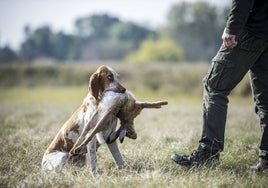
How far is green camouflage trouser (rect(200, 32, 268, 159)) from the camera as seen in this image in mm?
5539

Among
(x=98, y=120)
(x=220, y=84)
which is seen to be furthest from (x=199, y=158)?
(x=98, y=120)

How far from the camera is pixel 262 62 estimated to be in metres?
5.74

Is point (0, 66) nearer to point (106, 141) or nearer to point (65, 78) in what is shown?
point (65, 78)

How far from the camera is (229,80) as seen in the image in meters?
5.57

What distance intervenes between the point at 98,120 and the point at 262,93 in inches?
81.6

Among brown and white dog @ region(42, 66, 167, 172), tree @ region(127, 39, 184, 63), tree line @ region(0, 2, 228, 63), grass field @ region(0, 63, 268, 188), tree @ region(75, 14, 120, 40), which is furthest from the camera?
tree @ region(75, 14, 120, 40)

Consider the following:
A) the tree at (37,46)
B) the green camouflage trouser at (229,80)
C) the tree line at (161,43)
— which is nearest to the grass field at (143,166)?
the green camouflage trouser at (229,80)

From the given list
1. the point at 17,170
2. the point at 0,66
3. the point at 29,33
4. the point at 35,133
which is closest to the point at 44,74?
the point at 0,66

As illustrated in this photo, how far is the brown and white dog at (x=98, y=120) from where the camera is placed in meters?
5.47

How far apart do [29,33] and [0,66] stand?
5268cm

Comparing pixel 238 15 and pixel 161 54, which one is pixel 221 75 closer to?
pixel 238 15

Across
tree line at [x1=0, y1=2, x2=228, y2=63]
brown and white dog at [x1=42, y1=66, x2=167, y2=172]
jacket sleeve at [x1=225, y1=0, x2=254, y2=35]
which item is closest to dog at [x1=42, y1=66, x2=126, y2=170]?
brown and white dog at [x1=42, y1=66, x2=167, y2=172]

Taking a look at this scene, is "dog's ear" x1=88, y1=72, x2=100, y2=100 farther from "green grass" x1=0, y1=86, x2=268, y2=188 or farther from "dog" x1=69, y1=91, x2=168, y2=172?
"green grass" x1=0, y1=86, x2=268, y2=188

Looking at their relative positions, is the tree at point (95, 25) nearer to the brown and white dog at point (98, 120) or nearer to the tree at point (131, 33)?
the tree at point (131, 33)
